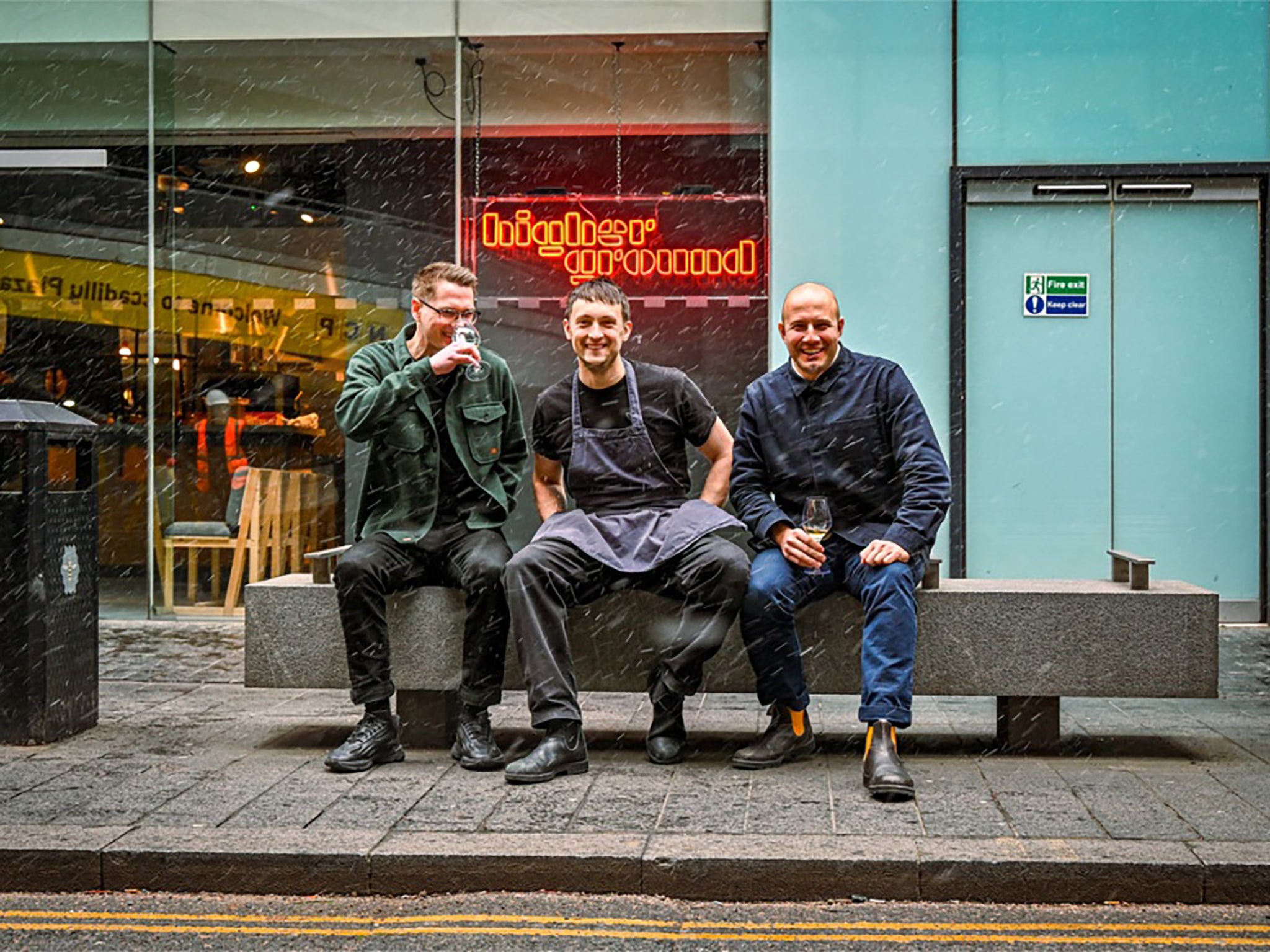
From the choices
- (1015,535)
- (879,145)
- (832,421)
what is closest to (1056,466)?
(1015,535)

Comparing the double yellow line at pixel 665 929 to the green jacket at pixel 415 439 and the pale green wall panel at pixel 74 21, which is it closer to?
the green jacket at pixel 415 439

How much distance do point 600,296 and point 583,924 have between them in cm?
273

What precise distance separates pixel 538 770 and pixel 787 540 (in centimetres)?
125

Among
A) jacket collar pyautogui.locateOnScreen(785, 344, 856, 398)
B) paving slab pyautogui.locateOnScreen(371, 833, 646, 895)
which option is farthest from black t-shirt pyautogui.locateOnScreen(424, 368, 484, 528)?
paving slab pyautogui.locateOnScreen(371, 833, 646, 895)

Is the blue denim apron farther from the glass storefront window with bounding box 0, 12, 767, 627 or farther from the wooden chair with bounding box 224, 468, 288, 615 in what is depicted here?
the wooden chair with bounding box 224, 468, 288, 615

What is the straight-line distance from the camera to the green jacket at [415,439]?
6.21 m

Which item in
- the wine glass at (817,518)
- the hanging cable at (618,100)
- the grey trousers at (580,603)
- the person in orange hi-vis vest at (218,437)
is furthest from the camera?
the person in orange hi-vis vest at (218,437)

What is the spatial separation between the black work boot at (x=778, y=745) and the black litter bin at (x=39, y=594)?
111 inches

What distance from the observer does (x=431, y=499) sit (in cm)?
627

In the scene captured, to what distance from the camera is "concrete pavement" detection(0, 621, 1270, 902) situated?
452cm

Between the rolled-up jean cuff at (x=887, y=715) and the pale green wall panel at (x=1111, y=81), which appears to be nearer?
the rolled-up jean cuff at (x=887, y=715)

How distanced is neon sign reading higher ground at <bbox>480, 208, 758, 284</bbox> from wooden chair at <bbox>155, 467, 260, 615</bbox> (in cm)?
246

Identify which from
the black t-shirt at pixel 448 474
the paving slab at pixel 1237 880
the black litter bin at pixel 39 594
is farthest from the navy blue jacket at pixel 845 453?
the black litter bin at pixel 39 594

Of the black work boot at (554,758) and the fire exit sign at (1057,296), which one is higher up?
the fire exit sign at (1057,296)
